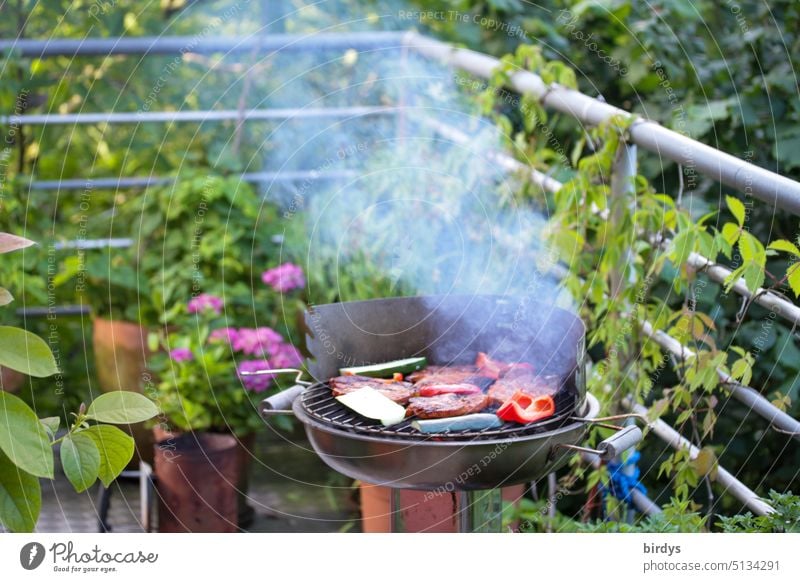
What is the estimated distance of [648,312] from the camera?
192cm

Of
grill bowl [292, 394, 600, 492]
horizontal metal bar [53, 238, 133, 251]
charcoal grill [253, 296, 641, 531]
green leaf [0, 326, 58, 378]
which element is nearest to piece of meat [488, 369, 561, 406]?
charcoal grill [253, 296, 641, 531]

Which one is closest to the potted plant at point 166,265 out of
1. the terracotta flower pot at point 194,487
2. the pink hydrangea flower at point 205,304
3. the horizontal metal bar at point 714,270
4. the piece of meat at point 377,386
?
the pink hydrangea flower at point 205,304

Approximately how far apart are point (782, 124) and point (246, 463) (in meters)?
1.54

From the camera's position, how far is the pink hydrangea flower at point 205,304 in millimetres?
2443

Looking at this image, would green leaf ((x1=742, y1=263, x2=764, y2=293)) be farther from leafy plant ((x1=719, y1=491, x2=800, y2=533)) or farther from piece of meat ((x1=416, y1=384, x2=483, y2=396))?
piece of meat ((x1=416, y1=384, x2=483, y2=396))

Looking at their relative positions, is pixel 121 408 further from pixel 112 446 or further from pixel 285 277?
pixel 285 277

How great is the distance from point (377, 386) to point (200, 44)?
161 centimetres

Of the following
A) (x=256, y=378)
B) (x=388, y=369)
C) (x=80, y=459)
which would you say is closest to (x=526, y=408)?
(x=388, y=369)

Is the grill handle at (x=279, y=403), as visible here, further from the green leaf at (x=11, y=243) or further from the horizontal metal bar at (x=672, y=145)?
the horizontal metal bar at (x=672, y=145)

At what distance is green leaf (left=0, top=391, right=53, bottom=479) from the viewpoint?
1.30m

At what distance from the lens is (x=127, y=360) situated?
2611mm

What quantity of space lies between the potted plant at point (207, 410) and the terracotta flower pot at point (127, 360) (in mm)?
83
